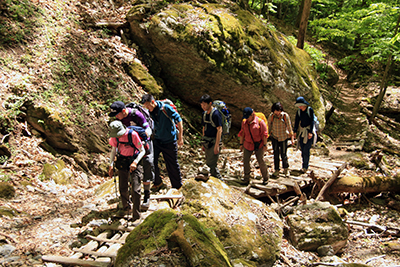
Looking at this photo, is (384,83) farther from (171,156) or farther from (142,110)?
(142,110)

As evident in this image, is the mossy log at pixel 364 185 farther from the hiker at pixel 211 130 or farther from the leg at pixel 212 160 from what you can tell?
the hiker at pixel 211 130

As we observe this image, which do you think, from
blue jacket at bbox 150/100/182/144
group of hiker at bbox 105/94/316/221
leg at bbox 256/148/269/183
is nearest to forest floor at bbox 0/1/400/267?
group of hiker at bbox 105/94/316/221

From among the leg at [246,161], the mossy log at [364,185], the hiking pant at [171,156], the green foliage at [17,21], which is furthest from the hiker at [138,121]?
the mossy log at [364,185]

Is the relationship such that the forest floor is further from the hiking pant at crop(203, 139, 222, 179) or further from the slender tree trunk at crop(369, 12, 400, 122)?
the slender tree trunk at crop(369, 12, 400, 122)

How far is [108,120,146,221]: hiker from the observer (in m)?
4.27

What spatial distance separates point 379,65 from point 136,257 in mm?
27191

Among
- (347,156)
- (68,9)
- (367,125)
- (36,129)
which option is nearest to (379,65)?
(367,125)

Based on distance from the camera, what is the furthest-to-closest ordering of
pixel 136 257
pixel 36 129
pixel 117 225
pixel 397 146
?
pixel 397 146
pixel 36 129
pixel 117 225
pixel 136 257

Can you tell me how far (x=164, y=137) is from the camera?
5.43 metres

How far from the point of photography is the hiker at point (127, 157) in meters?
4.27

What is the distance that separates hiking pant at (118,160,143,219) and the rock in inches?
155

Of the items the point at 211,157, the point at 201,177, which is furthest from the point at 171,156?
the point at 211,157

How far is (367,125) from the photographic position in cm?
1541

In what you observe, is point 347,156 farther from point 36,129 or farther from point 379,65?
point 379,65
